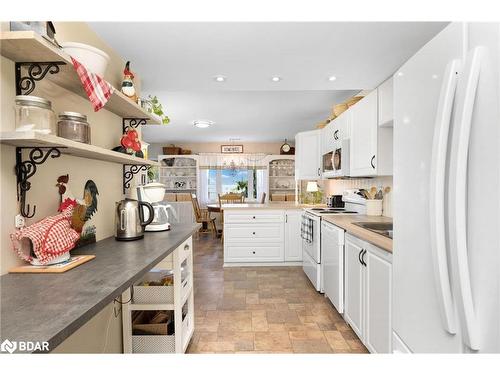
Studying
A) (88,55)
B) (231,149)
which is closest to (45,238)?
(88,55)

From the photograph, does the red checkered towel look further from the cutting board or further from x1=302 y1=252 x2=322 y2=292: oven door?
x1=302 y1=252 x2=322 y2=292: oven door

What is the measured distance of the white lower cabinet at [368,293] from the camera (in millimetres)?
1695

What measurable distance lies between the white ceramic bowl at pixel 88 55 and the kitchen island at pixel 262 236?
3126 millimetres

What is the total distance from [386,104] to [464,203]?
195cm

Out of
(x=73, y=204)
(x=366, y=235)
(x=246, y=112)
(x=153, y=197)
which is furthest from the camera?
(x=246, y=112)

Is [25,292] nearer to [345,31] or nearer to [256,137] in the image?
[345,31]

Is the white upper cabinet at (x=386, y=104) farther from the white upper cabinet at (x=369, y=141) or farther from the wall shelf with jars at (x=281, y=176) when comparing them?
the wall shelf with jars at (x=281, y=176)

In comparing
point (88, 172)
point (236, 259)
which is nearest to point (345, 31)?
point (88, 172)

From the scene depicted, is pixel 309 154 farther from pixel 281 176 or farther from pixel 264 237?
pixel 281 176

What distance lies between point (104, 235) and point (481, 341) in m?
1.90

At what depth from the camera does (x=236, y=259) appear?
4.34m

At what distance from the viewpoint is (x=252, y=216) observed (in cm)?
432

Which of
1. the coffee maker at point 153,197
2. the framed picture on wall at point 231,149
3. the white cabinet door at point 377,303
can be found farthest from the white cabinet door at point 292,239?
the framed picture on wall at point 231,149

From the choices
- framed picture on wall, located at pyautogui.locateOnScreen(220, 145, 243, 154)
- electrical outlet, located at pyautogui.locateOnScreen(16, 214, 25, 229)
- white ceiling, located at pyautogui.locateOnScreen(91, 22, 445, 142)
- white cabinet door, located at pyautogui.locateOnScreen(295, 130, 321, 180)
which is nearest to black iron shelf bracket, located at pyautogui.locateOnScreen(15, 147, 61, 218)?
electrical outlet, located at pyautogui.locateOnScreen(16, 214, 25, 229)
